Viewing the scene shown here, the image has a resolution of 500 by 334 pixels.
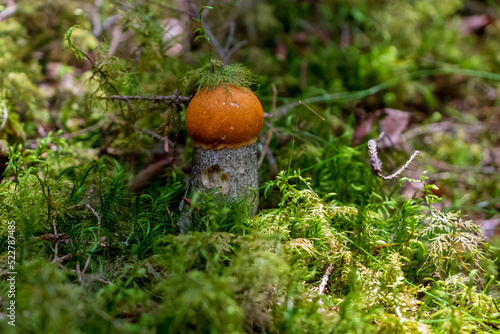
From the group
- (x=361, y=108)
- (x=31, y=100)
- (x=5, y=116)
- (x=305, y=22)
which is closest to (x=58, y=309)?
(x=5, y=116)

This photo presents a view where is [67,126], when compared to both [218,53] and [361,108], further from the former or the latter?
[361,108]

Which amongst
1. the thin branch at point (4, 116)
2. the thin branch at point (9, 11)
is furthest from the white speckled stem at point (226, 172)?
the thin branch at point (9, 11)

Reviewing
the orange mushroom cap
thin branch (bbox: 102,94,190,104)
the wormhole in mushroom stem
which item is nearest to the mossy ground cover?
thin branch (bbox: 102,94,190,104)

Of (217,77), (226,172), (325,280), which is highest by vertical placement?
(217,77)

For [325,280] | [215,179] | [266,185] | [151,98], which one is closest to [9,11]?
[151,98]

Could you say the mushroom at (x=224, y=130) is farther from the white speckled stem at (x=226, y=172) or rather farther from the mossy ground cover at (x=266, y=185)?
the mossy ground cover at (x=266, y=185)

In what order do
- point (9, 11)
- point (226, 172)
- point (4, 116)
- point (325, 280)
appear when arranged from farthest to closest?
point (9, 11)
point (4, 116)
point (226, 172)
point (325, 280)

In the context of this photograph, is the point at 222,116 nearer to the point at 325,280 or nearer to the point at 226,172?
the point at 226,172

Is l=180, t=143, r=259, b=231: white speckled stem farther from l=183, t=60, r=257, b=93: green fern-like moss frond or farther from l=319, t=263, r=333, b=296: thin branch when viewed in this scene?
l=319, t=263, r=333, b=296: thin branch
